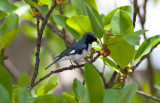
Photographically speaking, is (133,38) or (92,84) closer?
(92,84)

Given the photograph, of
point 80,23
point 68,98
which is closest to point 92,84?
point 68,98

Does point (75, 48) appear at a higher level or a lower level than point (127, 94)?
lower

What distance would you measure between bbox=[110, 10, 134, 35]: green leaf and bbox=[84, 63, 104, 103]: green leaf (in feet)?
1.60

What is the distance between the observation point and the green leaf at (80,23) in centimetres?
137

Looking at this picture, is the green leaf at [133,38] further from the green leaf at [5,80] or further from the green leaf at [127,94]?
the green leaf at [5,80]

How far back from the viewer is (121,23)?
1371 mm

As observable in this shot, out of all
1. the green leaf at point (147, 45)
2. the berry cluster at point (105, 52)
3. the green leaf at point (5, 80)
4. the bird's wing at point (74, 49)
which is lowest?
the bird's wing at point (74, 49)

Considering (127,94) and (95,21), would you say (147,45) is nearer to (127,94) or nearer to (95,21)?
(95,21)

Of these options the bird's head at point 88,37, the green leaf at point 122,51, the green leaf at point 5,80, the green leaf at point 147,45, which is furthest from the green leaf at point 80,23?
the green leaf at point 5,80

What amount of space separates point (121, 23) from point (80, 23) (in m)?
0.18

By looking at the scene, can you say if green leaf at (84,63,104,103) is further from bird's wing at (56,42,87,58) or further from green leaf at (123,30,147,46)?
bird's wing at (56,42,87,58)

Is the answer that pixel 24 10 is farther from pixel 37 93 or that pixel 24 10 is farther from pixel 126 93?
pixel 126 93

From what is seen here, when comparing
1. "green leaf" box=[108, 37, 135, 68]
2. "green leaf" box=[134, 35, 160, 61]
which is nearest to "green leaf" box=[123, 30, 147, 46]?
"green leaf" box=[108, 37, 135, 68]

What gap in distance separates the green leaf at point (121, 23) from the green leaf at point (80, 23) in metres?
0.11
